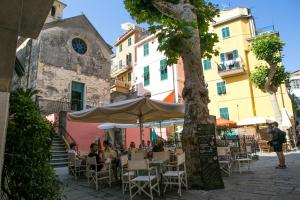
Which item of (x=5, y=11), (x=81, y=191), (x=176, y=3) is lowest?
(x=81, y=191)

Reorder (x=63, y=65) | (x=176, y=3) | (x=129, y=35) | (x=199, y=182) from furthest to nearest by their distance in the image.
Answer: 1. (x=129, y=35)
2. (x=63, y=65)
3. (x=176, y=3)
4. (x=199, y=182)

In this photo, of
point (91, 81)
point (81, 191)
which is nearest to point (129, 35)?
point (91, 81)

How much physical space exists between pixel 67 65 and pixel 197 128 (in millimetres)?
15719

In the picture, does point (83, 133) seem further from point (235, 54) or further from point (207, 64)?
point (235, 54)

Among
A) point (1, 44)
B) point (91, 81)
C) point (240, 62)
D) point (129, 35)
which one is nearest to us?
point (1, 44)

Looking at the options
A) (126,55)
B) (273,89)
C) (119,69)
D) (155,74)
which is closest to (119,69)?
(119,69)

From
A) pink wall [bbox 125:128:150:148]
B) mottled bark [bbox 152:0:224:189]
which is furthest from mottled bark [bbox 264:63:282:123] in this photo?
mottled bark [bbox 152:0:224:189]

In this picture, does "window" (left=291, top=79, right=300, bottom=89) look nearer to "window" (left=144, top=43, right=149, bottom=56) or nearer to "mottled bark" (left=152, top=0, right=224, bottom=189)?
"window" (left=144, top=43, right=149, bottom=56)

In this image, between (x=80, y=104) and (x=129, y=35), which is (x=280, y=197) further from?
(x=129, y=35)

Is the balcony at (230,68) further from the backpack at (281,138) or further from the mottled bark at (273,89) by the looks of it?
the backpack at (281,138)

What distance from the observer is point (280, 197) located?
4.56 metres

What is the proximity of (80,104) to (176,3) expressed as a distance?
13925mm

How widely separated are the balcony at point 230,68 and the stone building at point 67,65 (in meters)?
11.8

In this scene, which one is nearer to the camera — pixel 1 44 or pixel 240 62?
pixel 1 44
